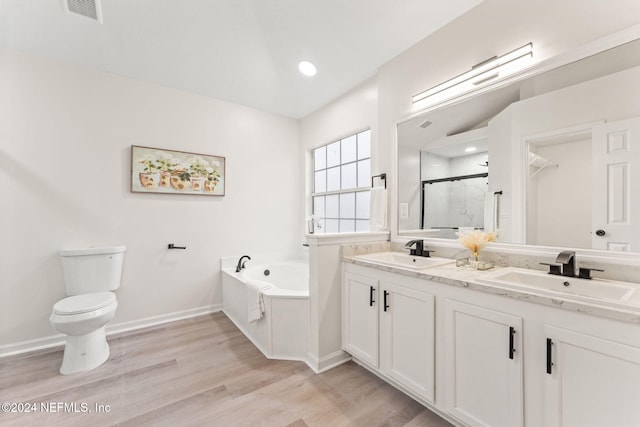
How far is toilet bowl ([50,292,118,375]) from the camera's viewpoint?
71.6 inches

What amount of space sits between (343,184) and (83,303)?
2.64m

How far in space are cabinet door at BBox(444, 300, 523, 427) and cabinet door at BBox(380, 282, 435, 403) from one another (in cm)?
11

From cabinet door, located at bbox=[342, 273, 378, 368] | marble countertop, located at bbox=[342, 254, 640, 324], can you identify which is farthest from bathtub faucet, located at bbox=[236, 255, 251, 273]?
marble countertop, located at bbox=[342, 254, 640, 324]

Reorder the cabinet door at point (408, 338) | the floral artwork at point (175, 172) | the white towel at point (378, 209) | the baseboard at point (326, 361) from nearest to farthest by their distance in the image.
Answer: the cabinet door at point (408, 338)
the baseboard at point (326, 361)
the white towel at point (378, 209)
the floral artwork at point (175, 172)

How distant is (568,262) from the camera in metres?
1.27

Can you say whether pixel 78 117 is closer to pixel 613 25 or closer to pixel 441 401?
pixel 441 401

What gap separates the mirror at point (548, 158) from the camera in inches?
48.7

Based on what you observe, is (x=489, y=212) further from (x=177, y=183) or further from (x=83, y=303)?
(x=83, y=303)

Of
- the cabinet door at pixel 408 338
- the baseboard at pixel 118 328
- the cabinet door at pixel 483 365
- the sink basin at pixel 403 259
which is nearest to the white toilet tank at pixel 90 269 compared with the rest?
the baseboard at pixel 118 328

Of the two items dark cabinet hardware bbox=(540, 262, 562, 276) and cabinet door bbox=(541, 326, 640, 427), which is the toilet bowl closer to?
cabinet door bbox=(541, 326, 640, 427)

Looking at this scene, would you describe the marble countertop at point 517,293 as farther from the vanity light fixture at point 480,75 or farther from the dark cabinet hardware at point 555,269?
the vanity light fixture at point 480,75

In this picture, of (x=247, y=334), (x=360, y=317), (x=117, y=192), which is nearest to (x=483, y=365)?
(x=360, y=317)

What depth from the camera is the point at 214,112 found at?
302 centimetres

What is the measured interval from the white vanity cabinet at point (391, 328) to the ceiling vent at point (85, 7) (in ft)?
9.29
